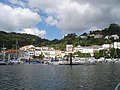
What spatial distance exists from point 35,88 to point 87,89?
8.45 metres

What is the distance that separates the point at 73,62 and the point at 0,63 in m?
40.6

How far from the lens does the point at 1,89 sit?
4278 cm

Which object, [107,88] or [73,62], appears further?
[73,62]

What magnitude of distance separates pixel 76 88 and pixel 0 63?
11242 centimetres

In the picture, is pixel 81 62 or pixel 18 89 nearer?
pixel 18 89

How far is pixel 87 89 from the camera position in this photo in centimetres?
4216

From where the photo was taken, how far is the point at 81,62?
15112cm

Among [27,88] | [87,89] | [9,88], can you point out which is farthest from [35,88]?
[87,89]

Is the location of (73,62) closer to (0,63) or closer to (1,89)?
(0,63)

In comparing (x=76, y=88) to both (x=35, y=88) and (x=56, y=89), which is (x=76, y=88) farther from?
(x=35, y=88)

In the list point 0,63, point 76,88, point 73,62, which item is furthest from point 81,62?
point 76,88

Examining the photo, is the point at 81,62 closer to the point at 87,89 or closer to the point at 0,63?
the point at 0,63

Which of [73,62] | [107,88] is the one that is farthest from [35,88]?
[73,62]

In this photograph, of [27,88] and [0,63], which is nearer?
[27,88]
